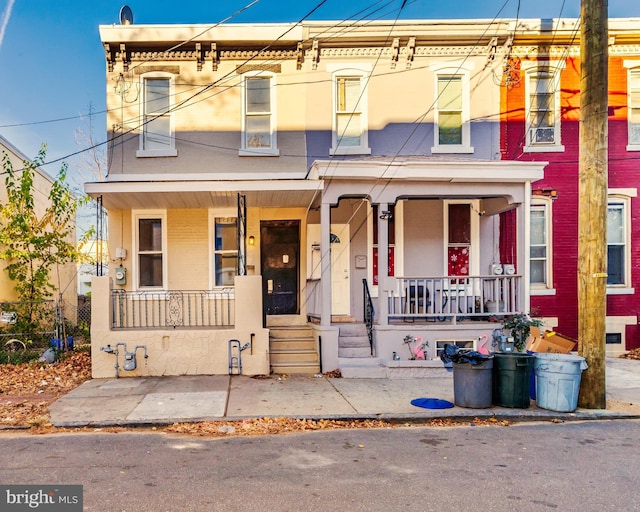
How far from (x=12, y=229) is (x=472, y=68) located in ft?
39.0

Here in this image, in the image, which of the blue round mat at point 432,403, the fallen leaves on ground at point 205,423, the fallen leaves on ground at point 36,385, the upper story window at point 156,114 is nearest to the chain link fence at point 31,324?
the fallen leaves on ground at point 36,385

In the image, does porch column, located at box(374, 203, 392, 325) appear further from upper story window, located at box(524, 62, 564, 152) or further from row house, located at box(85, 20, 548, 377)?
upper story window, located at box(524, 62, 564, 152)

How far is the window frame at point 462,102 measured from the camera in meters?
12.1

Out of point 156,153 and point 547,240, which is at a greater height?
point 156,153

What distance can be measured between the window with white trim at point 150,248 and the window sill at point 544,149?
920cm

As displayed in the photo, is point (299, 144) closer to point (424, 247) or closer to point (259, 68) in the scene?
point (259, 68)

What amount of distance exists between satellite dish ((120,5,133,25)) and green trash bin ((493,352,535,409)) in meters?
11.6

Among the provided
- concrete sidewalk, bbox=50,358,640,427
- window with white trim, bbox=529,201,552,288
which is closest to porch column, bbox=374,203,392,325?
concrete sidewalk, bbox=50,358,640,427

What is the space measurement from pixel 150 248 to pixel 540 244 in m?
9.73

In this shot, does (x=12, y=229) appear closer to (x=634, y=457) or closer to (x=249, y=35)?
(x=249, y=35)

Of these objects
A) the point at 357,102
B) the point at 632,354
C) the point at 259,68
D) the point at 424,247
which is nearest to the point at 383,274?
the point at 424,247

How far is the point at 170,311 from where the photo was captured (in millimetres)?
10703

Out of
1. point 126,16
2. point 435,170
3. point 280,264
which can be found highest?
point 126,16

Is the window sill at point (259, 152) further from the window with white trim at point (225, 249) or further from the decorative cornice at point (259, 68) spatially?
the decorative cornice at point (259, 68)
